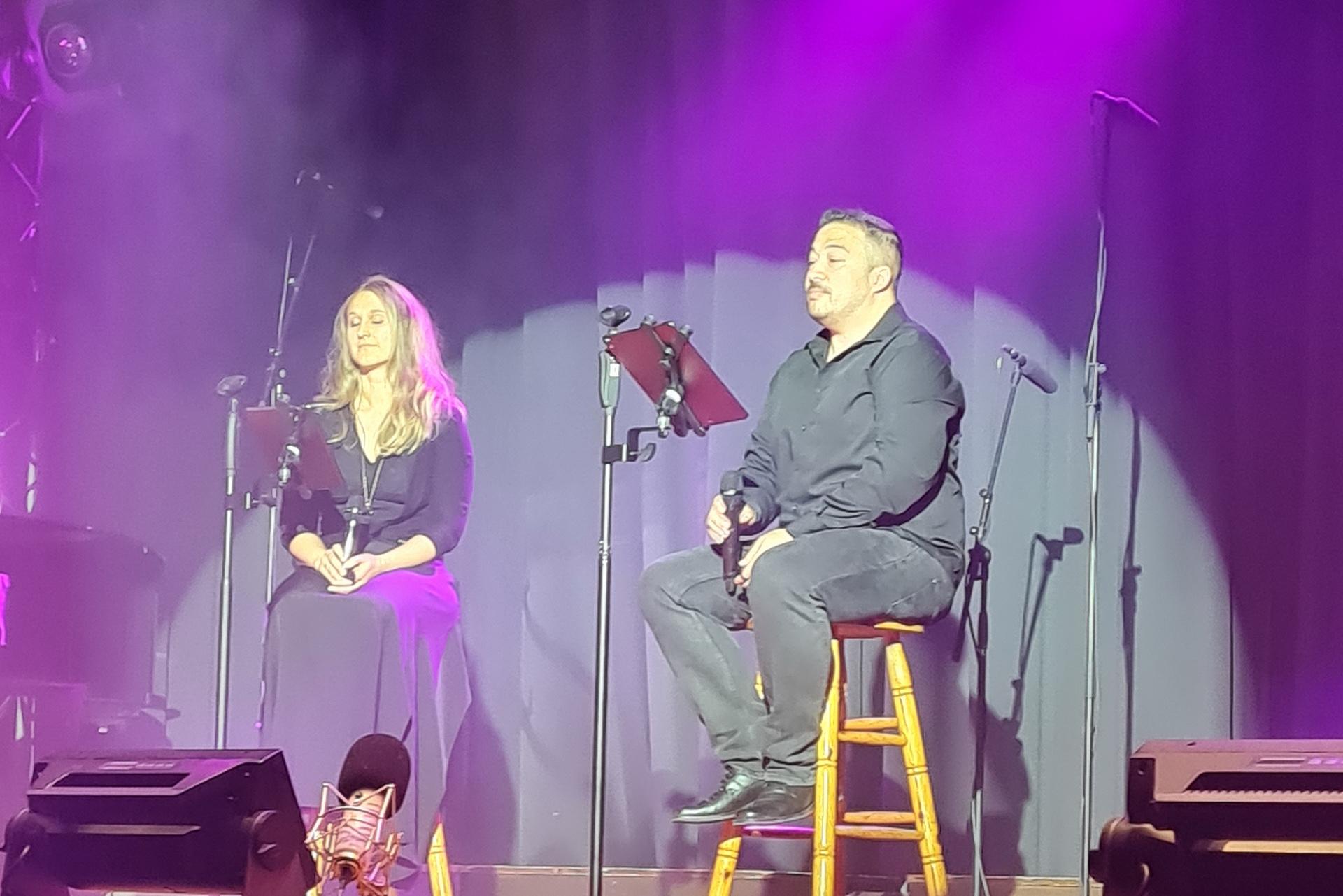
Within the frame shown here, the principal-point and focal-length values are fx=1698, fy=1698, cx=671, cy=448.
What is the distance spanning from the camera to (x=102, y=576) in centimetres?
461

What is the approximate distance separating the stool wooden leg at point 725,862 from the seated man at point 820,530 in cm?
10

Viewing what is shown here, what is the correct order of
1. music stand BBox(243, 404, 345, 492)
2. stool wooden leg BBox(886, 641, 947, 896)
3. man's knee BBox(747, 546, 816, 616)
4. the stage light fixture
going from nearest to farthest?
1. man's knee BBox(747, 546, 816, 616)
2. stool wooden leg BBox(886, 641, 947, 896)
3. music stand BBox(243, 404, 345, 492)
4. the stage light fixture

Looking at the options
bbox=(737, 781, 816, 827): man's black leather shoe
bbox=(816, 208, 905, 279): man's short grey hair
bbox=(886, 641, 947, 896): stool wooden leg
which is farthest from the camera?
bbox=(816, 208, 905, 279): man's short grey hair

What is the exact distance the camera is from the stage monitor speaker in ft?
7.76

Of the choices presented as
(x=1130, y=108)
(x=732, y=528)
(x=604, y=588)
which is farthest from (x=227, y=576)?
(x=1130, y=108)

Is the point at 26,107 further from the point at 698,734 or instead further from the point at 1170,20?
the point at 1170,20

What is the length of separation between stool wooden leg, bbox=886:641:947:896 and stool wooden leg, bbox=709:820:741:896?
1.33ft

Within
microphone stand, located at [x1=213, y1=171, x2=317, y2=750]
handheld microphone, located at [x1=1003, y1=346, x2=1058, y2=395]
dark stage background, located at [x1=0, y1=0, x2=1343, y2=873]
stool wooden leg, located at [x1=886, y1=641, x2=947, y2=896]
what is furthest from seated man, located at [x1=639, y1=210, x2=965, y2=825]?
microphone stand, located at [x1=213, y1=171, x2=317, y2=750]

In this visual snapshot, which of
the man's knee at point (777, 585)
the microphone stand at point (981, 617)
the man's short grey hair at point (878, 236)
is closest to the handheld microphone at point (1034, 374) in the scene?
the microphone stand at point (981, 617)

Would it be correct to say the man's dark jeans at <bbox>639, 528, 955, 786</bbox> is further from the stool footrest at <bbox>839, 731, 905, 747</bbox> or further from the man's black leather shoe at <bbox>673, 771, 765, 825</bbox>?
the stool footrest at <bbox>839, 731, 905, 747</bbox>

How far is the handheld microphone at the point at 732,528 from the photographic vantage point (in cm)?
333

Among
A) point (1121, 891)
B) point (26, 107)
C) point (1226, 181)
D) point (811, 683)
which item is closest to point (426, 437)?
point (811, 683)

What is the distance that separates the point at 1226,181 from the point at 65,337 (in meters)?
3.19

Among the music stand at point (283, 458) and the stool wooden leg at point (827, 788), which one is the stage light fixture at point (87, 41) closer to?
the music stand at point (283, 458)
